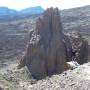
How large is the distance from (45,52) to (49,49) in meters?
0.36

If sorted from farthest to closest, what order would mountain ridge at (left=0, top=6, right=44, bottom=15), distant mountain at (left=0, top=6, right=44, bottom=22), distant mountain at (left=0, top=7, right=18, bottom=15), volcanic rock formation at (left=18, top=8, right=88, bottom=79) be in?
distant mountain at (left=0, top=6, right=44, bottom=22) → mountain ridge at (left=0, top=6, right=44, bottom=15) → distant mountain at (left=0, top=7, right=18, bottom=15) → volcanic rock formation at (left=18, top=8, right=88, bottom=79)

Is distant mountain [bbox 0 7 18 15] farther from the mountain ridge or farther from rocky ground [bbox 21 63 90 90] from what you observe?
rocky ground [bbox 21 63 90 90]

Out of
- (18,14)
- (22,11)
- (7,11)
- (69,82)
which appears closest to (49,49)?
(69,82)

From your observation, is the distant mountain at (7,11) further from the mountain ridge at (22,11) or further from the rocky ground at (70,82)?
the rocky ground at (70,82)

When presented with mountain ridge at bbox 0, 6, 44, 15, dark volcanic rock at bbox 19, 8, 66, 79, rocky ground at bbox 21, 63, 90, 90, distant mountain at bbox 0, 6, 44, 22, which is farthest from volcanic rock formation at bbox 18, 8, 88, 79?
distant mountain at bbox 0, 6, 44, 22

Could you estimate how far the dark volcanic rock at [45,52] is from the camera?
969 inches

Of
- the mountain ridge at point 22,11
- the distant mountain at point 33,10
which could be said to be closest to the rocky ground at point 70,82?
the mountain ridge at point 22,11

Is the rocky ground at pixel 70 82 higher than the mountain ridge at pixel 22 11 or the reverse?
higher

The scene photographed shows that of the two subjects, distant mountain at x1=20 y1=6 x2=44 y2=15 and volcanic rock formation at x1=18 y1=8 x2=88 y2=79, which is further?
distant mountain at x1=20 y1=6 x2=44 y2=15

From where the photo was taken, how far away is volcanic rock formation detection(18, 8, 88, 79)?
24.7 meters

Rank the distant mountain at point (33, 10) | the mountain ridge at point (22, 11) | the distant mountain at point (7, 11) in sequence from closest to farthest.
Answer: the distant mountain at point (7, 11) → the mountain ridge at point (22, 11) → the distant mountain at point (33, 10)

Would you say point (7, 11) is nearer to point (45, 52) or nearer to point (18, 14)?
point (18, 14)

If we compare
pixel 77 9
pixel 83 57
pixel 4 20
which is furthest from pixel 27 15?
pixel 83 57

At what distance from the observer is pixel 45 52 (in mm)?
25234
